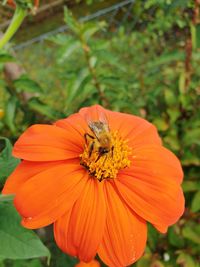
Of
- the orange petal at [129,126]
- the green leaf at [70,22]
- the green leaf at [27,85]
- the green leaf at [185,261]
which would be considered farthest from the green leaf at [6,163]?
the green leaf at [185,261]

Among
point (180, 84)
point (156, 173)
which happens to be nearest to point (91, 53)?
point (180, 84)

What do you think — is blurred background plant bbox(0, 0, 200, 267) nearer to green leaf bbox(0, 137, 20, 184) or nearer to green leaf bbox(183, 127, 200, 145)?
green leaf bbox(183, 127, 200, 145)

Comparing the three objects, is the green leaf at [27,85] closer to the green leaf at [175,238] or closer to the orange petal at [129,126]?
the orange petal at [129,126]

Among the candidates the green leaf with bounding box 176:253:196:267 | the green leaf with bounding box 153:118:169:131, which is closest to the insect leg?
the green leaf with bounding box 176:253:196:267

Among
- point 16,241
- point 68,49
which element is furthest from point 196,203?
point 16,241

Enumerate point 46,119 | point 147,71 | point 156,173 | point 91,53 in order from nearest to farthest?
point 156,173, point 91,53, point 46,119, point 147,71

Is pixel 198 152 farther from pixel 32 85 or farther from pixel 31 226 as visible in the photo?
pixel 31 226
